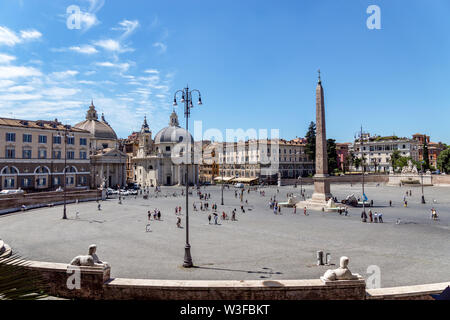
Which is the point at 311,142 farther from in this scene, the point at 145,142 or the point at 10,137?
the point at 10,137

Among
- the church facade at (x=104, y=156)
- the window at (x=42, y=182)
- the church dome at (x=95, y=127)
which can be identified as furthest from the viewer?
the church dome at (x=95, y=127)

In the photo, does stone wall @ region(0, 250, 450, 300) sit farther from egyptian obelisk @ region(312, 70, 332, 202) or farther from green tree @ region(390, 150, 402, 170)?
green tree @ region(390, 150, 402, 170)

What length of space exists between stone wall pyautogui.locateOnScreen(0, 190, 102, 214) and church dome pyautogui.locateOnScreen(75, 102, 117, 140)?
35036 mm

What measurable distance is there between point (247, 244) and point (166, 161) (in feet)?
204

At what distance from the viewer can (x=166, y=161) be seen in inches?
3034

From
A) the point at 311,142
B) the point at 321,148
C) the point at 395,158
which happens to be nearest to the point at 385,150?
the point at 395,158

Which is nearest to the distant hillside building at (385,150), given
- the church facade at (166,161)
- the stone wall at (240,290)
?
the church facade at (166,161)

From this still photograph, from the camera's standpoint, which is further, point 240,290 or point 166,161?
point 166,161

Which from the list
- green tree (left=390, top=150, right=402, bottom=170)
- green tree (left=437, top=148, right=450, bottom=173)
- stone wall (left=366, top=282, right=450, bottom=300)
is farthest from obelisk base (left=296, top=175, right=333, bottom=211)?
green tree (left=437, top=148, right=450, bottom=173)

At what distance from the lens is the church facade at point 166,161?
76500 millimetres

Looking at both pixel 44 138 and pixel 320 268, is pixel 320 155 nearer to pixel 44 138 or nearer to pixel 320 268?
pixel 320 268

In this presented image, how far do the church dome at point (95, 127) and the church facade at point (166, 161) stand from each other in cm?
959

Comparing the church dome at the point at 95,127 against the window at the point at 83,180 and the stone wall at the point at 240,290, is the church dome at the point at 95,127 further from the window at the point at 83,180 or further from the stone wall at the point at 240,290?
the stone wall at the point at 240,290
